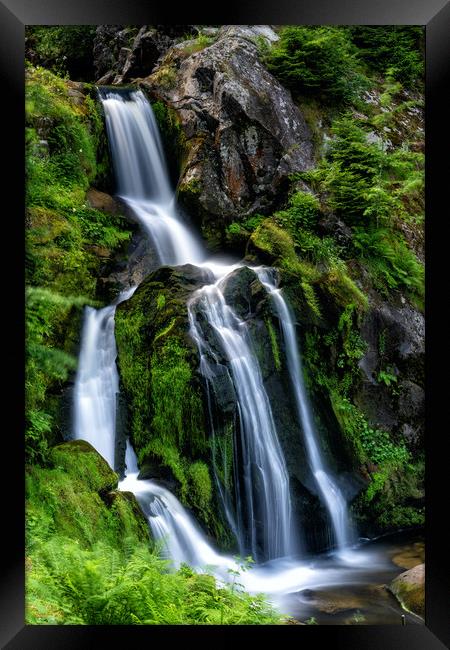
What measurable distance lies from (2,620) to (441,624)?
2.63m

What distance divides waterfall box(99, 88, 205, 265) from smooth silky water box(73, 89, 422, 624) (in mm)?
577

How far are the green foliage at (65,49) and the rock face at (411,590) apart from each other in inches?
299

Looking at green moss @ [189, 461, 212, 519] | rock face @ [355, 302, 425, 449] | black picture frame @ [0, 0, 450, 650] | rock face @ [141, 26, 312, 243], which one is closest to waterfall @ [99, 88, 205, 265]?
rock face @ [141, 26, 312, 243]

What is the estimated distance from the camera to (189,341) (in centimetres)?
612

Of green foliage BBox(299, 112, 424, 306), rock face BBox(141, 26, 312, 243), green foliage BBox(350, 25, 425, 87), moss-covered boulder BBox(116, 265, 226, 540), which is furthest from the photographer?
green foliage BBox(350, 25, 425, 87)

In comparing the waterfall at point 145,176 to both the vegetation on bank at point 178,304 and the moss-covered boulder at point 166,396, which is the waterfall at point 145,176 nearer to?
the vegetation on bank at point 178,304

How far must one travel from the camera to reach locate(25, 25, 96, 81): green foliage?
26.2 feet

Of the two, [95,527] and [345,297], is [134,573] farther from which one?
[345,297]

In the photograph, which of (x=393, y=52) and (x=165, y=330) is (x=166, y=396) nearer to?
(x=165, y=330)

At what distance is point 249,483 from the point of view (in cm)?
608

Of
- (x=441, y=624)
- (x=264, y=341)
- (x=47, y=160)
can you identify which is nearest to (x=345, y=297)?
(x=264, y=341)

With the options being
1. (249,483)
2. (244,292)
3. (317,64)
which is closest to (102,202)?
(244,292)

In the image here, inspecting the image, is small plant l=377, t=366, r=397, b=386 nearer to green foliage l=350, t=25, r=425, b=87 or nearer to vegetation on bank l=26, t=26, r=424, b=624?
vegetation on bank l=26, t=26, r=424, b=624

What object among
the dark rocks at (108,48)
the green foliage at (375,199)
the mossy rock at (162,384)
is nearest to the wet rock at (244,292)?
the mossy rock at (162,384)
